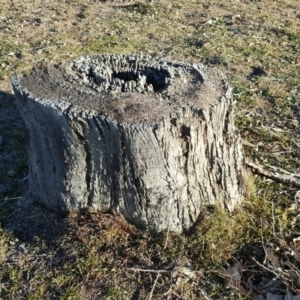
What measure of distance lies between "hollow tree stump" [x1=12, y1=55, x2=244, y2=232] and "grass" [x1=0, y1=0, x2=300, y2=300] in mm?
155

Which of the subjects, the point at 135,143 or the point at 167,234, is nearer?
the point at 135,143

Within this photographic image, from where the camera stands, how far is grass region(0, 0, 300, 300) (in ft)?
9.93

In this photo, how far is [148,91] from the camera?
3.18 m

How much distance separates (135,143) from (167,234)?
0.72m

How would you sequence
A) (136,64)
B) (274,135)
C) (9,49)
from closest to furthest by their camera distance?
(136,64), (274,135), (9,49)

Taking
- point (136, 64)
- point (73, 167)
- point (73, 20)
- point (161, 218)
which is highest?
point (136, 64)

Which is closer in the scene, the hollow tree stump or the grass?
the hollow tree stump

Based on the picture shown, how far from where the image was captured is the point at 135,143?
285 cm

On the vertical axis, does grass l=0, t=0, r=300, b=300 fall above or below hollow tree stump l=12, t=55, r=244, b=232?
below

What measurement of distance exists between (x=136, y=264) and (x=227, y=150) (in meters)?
0.98

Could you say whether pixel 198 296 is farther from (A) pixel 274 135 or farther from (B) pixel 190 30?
(B) pixel 190 30

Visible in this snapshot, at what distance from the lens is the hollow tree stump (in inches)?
114

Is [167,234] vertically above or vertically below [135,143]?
below

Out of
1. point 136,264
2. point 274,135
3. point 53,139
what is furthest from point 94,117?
point 274,135
